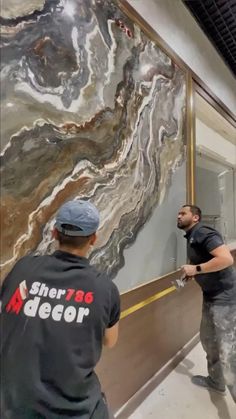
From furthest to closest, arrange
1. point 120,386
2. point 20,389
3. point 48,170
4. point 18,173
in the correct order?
point 120,386 → point 48,170 → point 18,173 → point 20,389

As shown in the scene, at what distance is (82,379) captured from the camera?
1012mm

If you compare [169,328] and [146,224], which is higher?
[146,224]

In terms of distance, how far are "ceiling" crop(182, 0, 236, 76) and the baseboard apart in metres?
3.36

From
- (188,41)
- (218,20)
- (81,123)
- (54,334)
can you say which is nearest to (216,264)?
(81,123)

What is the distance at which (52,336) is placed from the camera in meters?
0.96

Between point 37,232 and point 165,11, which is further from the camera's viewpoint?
point 165,11

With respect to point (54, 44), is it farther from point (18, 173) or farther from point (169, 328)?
point (169, 328)

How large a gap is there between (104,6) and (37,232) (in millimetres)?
1436

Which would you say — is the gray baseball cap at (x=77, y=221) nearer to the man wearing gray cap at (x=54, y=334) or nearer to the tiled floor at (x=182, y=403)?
the man wearing gray cap at (x=54, y=334)

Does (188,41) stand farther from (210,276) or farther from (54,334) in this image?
(54,334)

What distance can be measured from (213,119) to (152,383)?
3050 mm

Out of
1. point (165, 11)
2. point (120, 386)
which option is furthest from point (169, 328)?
point (165, 11)

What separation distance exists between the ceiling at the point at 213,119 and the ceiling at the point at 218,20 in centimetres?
76

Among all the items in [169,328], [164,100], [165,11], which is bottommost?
[169,328]
